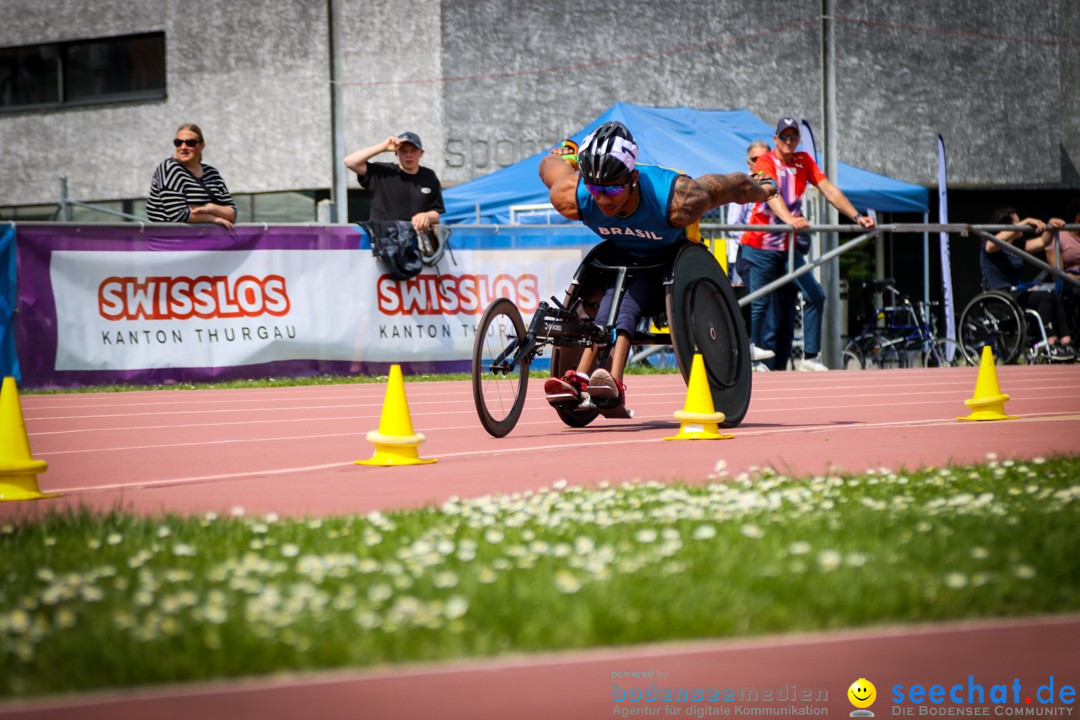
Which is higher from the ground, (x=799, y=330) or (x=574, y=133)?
(x=574, y=133)

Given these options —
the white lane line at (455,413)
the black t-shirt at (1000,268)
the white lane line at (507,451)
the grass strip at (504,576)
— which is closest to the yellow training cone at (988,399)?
the white lane line at (507,451)

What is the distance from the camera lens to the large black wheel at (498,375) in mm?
8844

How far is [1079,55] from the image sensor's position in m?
31.8

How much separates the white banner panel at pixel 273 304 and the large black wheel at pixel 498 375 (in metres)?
6.41

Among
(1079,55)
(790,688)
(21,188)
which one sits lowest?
(790,688)

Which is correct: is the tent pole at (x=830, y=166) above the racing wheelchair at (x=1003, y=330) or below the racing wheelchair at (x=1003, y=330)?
above

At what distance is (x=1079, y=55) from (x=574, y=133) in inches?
435

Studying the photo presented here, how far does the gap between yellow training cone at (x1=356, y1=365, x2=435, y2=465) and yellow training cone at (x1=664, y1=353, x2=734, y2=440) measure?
1.60 metres

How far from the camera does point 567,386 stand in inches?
366

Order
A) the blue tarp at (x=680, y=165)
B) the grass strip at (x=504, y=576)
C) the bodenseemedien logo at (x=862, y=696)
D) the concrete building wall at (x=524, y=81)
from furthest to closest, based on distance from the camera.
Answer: the concrete building wall at (x=524, y=81) < the blue tarp at (x=680, y=165) < the grass strip at (x=504, y=576) < the bodenseemedien logo at (x=862, y=696)

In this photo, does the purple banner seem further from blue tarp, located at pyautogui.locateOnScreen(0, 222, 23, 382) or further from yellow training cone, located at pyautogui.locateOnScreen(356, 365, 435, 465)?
yellow training cone, located at pyautogui.locateOnScreen(356, 365, 435, 465)

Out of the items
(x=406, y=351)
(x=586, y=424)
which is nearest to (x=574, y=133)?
(x=406, y=351)

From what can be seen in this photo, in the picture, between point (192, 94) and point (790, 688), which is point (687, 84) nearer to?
point (192, 94)

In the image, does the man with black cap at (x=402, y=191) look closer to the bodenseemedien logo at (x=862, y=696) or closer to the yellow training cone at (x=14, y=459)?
the yellow training cone at (x=14, y=459)
